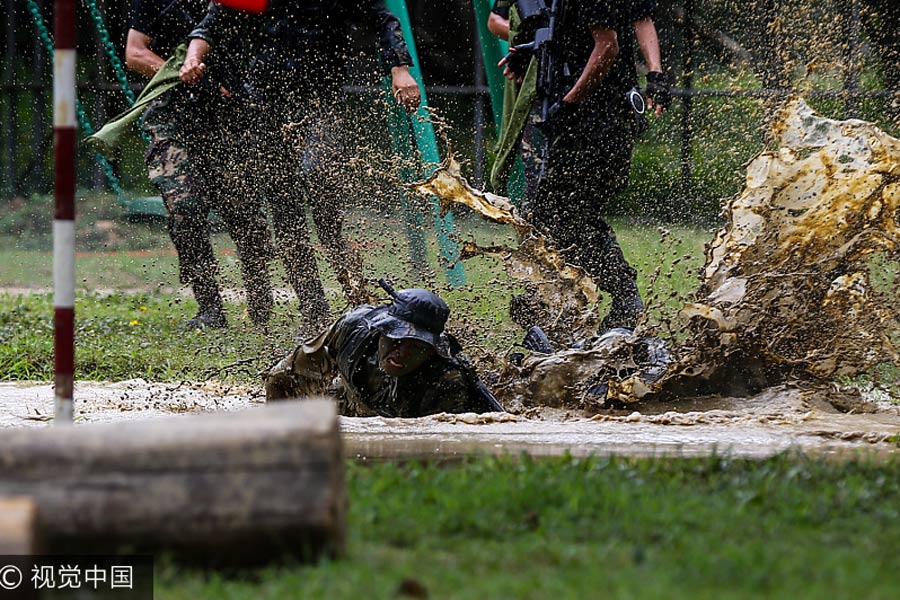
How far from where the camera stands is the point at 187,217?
29.5ft

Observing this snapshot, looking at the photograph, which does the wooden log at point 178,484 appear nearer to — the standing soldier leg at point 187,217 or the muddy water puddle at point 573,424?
the muddy water puddle at point 573,424

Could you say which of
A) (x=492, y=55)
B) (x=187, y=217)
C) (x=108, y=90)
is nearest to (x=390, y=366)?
(x=187, y=217)

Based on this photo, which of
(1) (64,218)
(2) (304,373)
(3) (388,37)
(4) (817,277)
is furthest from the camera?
(3) (388,37)

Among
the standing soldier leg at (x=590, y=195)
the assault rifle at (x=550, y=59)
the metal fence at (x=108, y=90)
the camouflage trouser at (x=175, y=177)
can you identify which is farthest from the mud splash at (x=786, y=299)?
the metal fence at (x=108, y=90)

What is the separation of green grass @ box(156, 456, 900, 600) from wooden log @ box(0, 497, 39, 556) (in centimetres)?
31

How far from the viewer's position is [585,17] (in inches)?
296

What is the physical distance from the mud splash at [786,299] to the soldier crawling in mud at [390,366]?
63 cm

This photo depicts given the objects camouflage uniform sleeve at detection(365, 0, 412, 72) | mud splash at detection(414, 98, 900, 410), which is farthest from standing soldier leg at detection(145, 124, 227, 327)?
mud splash at detection(414, 98, 900, 410)

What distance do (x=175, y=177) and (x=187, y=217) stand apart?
28 cm

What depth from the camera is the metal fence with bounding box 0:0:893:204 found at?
13.6m

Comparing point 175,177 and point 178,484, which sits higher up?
point 175,177

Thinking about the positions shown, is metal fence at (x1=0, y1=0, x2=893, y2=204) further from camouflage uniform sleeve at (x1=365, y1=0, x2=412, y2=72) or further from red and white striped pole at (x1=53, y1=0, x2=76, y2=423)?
red and white striped pole at (x1=53, y1=0, x2=76, y2=423)

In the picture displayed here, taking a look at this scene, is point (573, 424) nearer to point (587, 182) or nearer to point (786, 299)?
point (786, 299)

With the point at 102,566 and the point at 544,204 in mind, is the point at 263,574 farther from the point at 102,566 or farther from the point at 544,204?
the point at 544,204
